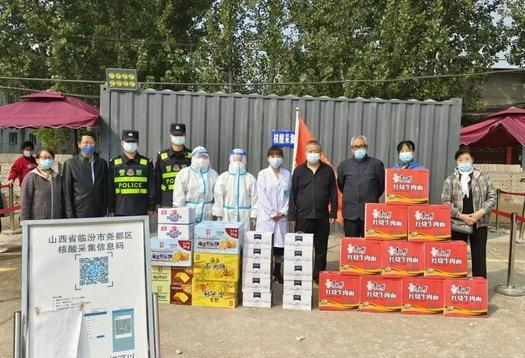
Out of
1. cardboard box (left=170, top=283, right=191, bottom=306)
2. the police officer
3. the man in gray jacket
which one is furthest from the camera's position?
the police officer

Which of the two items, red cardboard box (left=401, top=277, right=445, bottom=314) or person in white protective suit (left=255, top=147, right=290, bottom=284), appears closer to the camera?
red cardboard box (left=401, top=277, right=445, bottom=314)

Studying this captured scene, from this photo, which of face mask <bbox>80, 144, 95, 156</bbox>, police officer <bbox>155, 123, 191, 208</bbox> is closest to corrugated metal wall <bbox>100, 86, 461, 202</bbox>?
police officer <bbox>155, 123, 191, 208</bbox>

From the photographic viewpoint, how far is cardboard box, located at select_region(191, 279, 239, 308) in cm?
500

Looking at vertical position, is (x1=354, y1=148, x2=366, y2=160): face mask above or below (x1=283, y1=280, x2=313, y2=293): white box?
above

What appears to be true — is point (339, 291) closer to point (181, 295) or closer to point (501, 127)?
point (181, 295)

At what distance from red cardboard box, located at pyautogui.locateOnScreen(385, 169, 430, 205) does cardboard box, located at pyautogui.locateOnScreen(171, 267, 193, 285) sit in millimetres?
2350

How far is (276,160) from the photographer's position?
5707mm

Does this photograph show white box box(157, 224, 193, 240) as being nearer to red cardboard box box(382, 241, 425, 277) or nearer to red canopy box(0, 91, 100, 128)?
red cardboard box box(382, 241, 425, 277)

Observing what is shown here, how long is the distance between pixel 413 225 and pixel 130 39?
1522 centimetres

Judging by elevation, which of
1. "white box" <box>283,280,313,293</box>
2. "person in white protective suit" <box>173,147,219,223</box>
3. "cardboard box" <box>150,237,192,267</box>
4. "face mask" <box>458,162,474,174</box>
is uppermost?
"face mask" <box>458,162,474,174</box>

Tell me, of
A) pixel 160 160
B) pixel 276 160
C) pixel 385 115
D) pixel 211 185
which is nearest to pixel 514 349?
pixel 276 160

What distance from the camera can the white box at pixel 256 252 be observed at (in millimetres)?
5062

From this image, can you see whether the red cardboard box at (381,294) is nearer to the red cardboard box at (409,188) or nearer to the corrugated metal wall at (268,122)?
the red cardboard box at (409,188)

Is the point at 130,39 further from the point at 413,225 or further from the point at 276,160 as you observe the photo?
the point at 413,225
